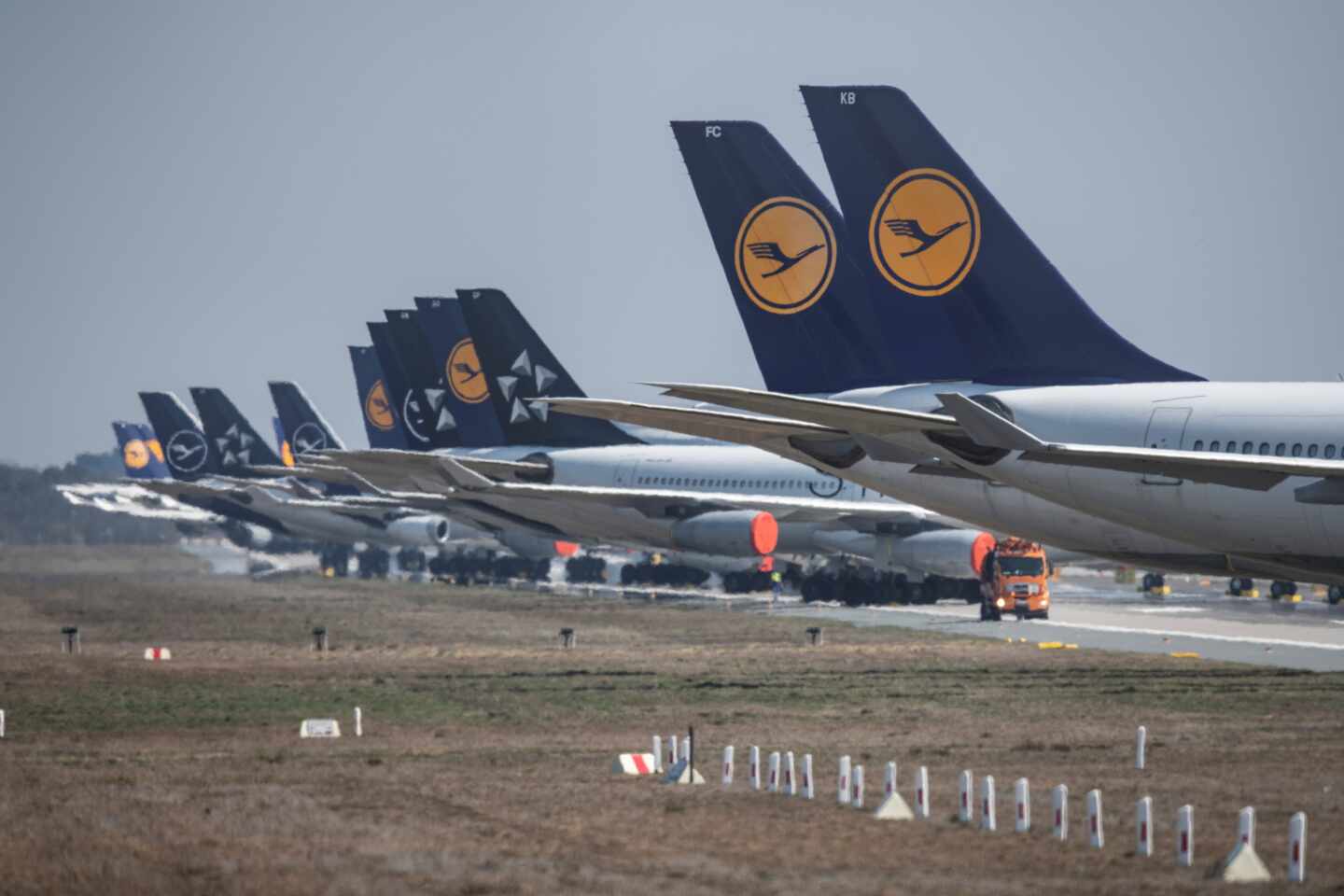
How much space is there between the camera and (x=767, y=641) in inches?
1966

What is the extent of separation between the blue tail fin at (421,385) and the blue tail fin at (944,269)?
47.8m

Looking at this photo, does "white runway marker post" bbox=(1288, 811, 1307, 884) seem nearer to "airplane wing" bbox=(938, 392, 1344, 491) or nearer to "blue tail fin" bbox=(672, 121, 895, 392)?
"airplane wing" bbox=(938, 392, 1344, 491)

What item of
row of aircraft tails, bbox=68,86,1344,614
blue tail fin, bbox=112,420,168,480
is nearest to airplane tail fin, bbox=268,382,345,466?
blue tail fin, bbox=112,420,168,480

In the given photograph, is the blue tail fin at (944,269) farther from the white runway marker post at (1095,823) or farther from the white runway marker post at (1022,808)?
the white runway marker post at (1095,823)

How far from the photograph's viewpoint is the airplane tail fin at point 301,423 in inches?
4739

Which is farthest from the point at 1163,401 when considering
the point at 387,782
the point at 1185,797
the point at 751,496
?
the point at 751,496

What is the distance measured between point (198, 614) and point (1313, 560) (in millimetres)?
44121

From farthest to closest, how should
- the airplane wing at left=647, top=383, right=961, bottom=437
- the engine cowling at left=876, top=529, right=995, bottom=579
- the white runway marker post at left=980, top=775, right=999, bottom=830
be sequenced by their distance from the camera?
the engine cowling at left=876, top=529, right=995, bottom=579 → the airplane wing at left=647, top=383, right=961, bottom=437 → the white runway marker post at left=980, top=775, right=999, bottom=830

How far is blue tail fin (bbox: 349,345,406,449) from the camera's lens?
10850 cm

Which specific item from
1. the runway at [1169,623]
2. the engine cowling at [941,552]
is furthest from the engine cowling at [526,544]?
the engine cowling at [941,552]

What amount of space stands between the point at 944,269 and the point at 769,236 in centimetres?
657

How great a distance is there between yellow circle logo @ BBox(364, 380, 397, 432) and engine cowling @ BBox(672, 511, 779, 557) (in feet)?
151

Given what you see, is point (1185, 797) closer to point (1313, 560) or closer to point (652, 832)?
point (652, 832)

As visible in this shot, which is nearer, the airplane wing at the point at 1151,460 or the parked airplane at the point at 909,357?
the airplane wing at the point at 1151,460
